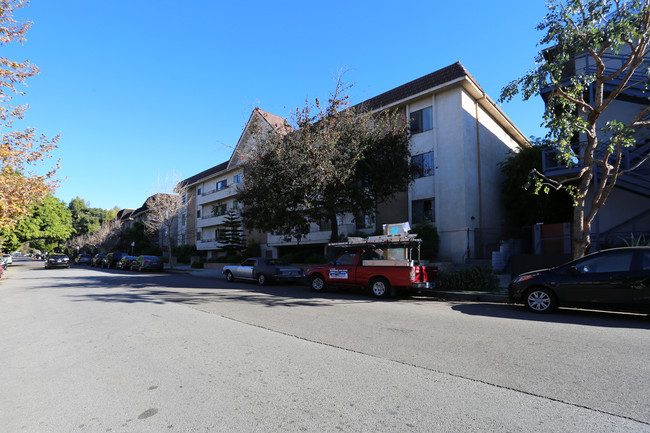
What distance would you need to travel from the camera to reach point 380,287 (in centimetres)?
1242

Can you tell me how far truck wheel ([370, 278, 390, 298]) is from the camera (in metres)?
12.3

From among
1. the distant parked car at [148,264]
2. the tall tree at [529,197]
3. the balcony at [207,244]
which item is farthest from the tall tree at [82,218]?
the tall tree at [529,197]

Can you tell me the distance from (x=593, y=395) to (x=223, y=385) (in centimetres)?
392

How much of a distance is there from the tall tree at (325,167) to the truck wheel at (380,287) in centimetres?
461

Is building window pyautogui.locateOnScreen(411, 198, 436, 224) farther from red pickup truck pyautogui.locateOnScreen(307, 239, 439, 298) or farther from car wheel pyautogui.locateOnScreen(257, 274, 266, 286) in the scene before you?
car wheel pyautogui.locateOnScreen(257, 274, 266, 286)

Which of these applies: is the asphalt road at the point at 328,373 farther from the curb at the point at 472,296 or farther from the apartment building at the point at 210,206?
the apartment building at the point at 210,206

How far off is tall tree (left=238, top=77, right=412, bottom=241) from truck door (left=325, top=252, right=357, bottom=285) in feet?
10.2

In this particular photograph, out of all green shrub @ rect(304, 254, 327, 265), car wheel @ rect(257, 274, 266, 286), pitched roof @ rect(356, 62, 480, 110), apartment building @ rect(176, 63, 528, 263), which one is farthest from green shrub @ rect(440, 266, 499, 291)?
green shrub @ rect(304, 254, 327, 265)

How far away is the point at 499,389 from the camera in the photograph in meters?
4.03

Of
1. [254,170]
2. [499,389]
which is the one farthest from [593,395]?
[254,170]

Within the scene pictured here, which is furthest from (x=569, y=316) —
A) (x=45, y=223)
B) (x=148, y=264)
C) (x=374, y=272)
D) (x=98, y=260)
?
(x=45, y=223)

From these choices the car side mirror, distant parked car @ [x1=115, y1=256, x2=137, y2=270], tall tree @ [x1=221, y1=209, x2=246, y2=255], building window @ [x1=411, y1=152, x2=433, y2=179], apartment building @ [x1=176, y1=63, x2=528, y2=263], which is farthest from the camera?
tall tree @ [x1=221, y1=209, x2=246, y2=255]

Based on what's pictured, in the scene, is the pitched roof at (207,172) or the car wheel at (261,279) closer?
the car wheel at (261,279)

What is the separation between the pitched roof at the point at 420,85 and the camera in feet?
65.1
